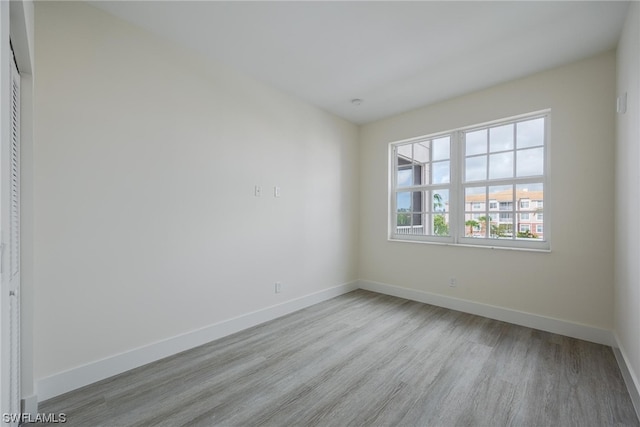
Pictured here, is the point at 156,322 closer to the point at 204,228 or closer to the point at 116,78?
the point at 204,228

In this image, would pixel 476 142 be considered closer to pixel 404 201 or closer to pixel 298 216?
pixel 404 201

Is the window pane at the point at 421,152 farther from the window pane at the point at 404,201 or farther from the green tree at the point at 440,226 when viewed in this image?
the green tree at the point at 440,226

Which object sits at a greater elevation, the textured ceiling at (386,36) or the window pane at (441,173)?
the textured ceiling at (386,36)

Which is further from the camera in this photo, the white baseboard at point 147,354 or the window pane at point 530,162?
the window pane at point 530,162

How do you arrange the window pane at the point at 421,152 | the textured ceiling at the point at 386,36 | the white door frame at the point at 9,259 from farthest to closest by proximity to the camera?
1. the window pane at the point at 421,152
2. the textured ceiling at the point at 386,36
3. the white door frame at the point at 9,259

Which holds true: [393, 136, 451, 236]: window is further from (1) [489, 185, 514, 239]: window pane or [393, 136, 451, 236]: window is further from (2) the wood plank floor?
(2) the wood plank floor

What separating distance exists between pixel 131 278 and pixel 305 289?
80.0 inches

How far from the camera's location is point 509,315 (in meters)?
3.12

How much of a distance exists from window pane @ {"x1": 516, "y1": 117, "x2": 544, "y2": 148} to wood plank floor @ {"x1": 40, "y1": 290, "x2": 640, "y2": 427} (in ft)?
6.63

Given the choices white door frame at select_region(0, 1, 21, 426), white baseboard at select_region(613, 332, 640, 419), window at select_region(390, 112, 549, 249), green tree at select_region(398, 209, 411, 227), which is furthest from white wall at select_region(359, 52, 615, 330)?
white door frame at select_region(0, 1, 21, 426)

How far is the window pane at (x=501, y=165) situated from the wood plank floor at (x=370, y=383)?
67.4 inches

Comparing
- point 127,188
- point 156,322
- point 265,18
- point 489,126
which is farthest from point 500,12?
point 156,322

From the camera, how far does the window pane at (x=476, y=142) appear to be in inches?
136

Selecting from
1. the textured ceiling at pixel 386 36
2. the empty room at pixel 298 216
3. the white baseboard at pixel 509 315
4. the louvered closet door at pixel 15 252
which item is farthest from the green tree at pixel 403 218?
the louvered closet door at pixel 15 252
